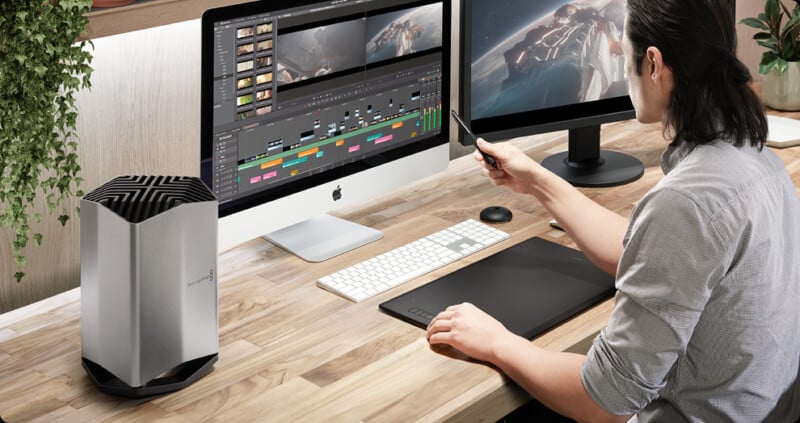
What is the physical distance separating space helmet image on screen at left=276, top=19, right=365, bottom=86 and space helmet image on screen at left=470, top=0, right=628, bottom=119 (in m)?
0.33

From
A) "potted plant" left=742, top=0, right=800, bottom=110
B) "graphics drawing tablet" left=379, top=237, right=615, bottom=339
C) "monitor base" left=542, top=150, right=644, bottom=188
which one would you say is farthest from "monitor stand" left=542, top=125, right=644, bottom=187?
"potted plant" left=742, top=0, right=800, bottom=110

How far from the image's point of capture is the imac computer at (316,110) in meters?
1.80

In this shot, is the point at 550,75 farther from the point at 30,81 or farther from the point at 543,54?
the point at 30,81

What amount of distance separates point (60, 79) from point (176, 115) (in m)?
0.51

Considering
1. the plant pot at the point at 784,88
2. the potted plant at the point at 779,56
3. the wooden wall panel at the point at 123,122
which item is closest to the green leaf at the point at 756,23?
the potted plant at the point at 779,56

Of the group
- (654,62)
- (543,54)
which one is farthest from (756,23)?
(654,62)

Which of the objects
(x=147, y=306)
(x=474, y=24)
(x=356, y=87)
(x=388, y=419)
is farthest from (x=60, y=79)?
(x=474, y=24)

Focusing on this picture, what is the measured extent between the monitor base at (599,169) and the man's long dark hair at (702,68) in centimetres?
89

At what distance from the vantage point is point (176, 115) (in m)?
2.09

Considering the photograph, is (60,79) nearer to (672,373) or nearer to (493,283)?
(493,283)

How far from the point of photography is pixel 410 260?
196cm

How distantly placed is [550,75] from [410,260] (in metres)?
0.64

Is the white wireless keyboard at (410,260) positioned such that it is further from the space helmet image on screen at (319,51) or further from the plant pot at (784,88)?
the plant pot at (784,88)

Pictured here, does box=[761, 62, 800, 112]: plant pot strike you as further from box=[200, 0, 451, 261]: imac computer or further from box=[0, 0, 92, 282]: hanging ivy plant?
box=[0, 0, 92, 282]: hanging ivy plant
